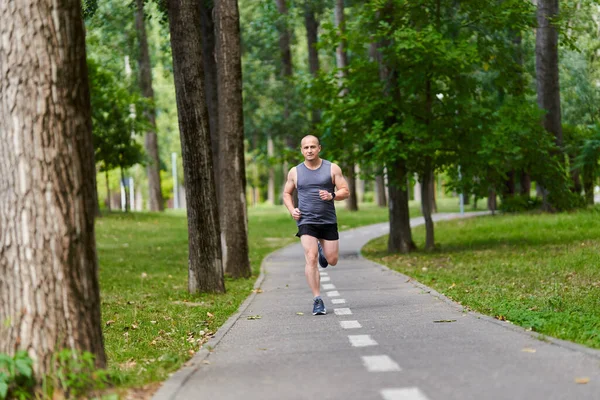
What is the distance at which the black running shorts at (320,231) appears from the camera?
1241cm

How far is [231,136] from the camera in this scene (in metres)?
20.0

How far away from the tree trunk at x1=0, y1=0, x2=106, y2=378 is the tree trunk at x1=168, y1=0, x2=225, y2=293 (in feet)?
29.4

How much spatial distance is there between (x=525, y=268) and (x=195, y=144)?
675 centimetres

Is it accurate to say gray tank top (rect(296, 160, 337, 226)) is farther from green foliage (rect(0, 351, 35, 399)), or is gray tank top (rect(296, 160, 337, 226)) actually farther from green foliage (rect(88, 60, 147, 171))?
green foliage (rect(88, 60, 147, 171))

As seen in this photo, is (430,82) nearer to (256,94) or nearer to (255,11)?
(255,11)

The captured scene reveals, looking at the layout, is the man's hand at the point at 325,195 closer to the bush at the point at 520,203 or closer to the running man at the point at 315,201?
the running man at the point at 315,201

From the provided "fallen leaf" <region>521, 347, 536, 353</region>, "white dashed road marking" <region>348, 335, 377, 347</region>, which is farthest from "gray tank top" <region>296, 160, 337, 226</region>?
"fallen leaf" <region>521, 347, 536, 353</region>

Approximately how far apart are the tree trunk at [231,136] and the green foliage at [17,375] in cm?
1311

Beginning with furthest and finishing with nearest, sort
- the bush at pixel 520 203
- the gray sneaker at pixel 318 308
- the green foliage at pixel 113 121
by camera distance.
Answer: the green foliage at pixel 113 121 → the bush at pixel 520 203 → the gray sneaker at pixel 318 308

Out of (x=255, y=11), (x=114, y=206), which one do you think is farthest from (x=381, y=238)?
(x=114, y=206)

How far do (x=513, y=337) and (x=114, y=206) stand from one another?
95904 millimetres

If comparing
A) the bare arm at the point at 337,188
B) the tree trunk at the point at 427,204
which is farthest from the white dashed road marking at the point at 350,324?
the tree trunk at the point at 427,204

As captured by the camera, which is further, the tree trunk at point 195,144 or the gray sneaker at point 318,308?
→ the tree trunk at point 195,144

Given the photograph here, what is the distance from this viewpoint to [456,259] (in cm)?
2306
